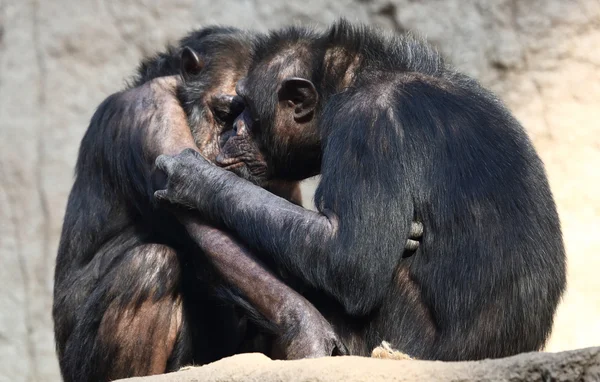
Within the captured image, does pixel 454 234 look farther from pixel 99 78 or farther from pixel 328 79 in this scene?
pixel 99 78

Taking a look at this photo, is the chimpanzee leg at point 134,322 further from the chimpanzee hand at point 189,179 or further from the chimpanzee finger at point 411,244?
the chimpanzee finger at point 411,244

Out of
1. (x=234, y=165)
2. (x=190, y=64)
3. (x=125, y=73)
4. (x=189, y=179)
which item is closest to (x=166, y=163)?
(x=189, y=179)

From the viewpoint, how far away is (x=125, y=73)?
30.6 ft

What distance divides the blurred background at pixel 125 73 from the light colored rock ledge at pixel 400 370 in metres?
5.14

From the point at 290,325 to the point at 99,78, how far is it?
4827mm

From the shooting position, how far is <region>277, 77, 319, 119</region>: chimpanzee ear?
5.77 m

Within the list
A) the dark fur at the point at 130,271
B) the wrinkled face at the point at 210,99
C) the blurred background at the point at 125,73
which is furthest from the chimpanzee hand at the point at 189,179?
the blurred background at the point at 125,73

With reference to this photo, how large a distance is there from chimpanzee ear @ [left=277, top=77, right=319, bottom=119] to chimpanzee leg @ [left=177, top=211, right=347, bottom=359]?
2.70 feet

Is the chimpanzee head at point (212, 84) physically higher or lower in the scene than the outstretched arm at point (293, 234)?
higher

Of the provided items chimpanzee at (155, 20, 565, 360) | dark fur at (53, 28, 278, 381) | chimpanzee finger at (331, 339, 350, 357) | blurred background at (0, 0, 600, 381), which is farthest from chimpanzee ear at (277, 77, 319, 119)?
blurred background at (0, 0, 600, 381)

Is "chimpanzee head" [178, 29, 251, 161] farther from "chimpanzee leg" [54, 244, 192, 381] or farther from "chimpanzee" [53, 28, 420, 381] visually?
"chimpanzee leg" [54, 244, 192, 381]

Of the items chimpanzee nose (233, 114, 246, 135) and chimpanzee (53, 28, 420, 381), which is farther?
chimpanzee nose (233, 114, 246, 135)

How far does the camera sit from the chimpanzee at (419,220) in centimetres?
503

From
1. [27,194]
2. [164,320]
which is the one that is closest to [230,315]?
[164,320]
